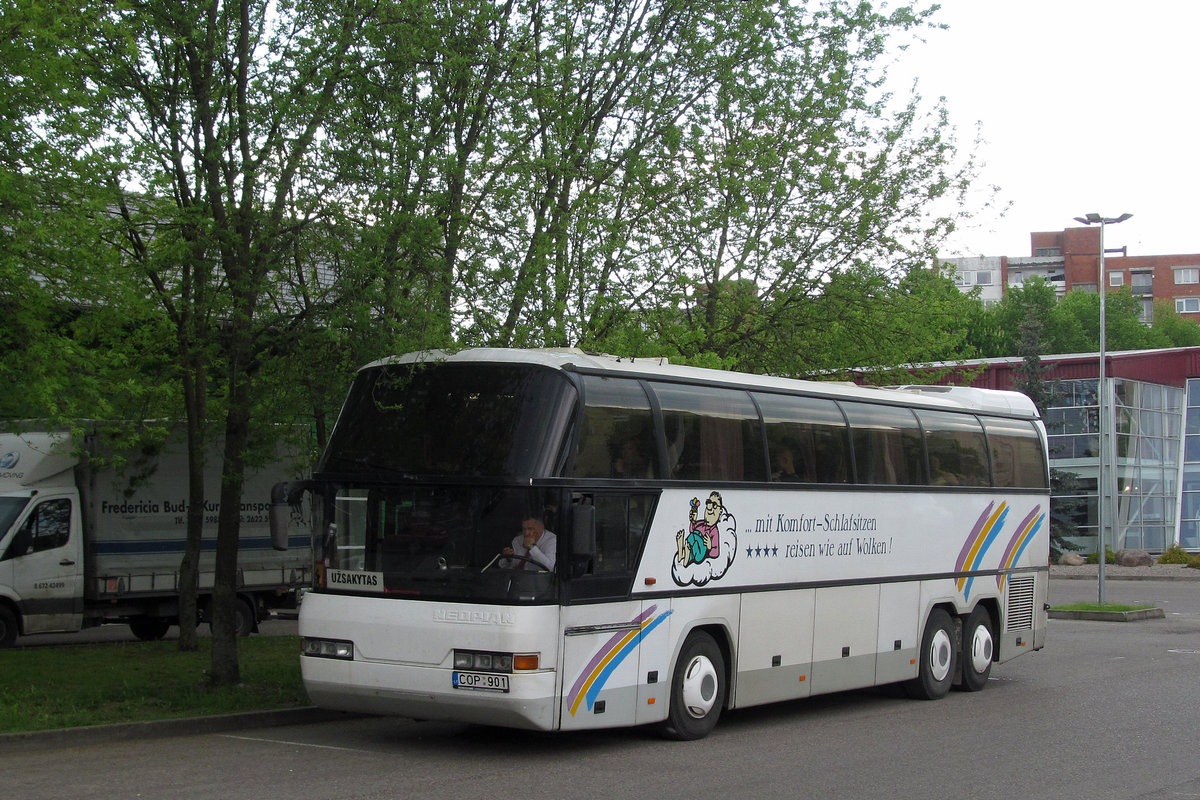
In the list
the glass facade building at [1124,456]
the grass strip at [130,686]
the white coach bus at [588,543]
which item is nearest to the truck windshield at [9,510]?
the grass strip at [130,686]

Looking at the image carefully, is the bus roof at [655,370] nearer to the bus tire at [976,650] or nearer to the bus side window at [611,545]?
the bus side window at [611,545]

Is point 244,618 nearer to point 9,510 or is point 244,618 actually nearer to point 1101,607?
point 9,510

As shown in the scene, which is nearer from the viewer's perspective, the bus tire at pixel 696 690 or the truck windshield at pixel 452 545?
the truck windshield at pixel 452 545

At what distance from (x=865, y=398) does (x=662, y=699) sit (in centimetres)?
489

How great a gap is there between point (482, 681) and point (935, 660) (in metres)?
7.37

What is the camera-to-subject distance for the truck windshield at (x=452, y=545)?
9734 mm

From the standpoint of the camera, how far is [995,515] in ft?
52.9

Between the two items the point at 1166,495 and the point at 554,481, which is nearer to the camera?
the point at 554,481

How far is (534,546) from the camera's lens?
9.80 m

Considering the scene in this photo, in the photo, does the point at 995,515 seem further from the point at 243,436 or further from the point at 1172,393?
the point at 1172,393

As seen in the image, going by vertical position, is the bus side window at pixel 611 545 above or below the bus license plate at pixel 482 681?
above

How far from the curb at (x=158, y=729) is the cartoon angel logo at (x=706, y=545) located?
385cm

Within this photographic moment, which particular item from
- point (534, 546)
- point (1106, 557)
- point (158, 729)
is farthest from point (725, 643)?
point (1106, 557)

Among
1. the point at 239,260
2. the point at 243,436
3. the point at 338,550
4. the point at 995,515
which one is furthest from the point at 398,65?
the point at 995,515
